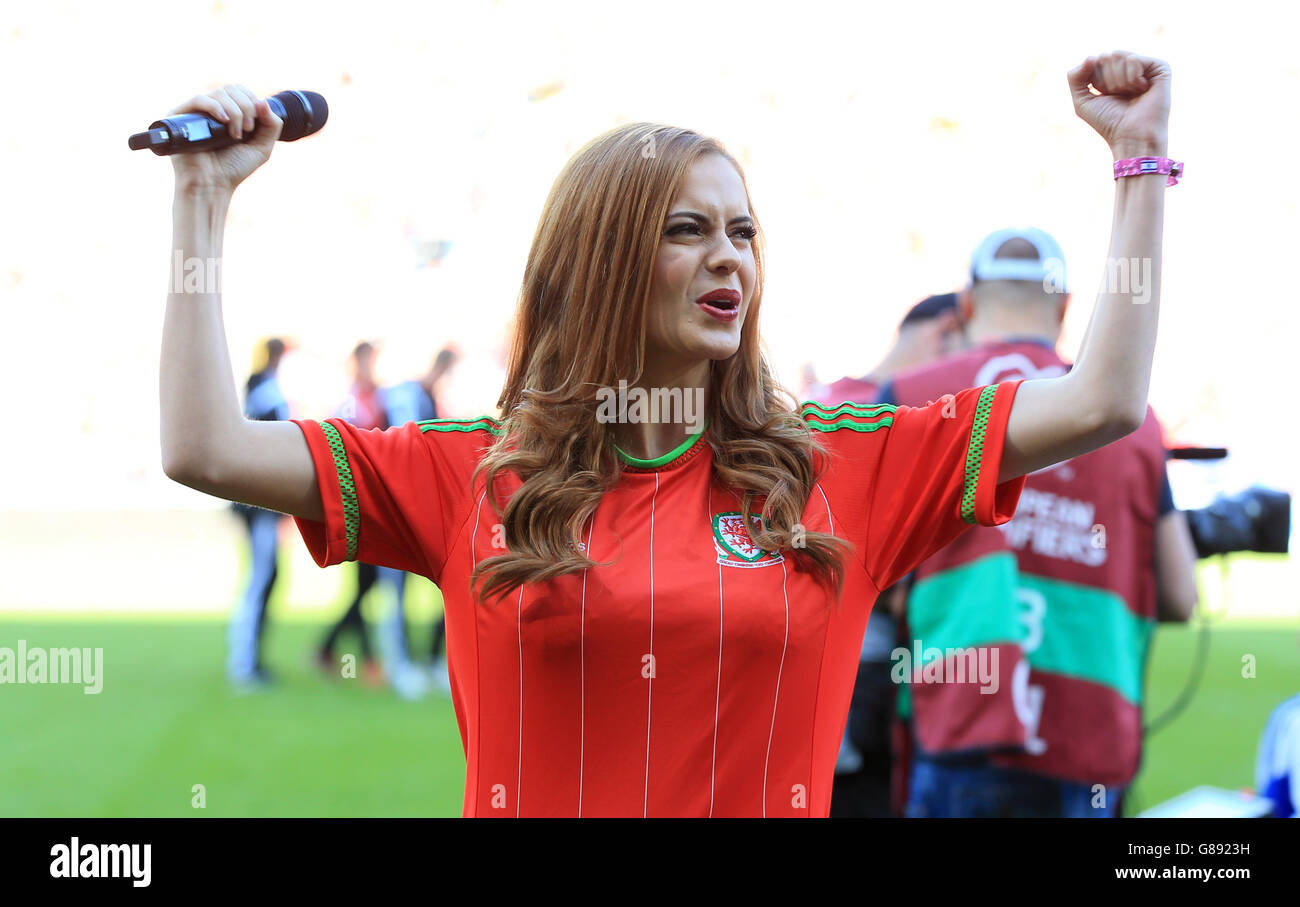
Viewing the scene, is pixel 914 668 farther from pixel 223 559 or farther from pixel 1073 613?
pixel 223 559

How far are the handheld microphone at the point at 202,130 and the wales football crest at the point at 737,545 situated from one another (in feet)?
2.62

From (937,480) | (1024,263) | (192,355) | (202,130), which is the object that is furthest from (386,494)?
(1024,263)

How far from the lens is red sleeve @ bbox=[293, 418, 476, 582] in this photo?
1732mm

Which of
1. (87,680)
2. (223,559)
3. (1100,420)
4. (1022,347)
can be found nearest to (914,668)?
(1022,347)

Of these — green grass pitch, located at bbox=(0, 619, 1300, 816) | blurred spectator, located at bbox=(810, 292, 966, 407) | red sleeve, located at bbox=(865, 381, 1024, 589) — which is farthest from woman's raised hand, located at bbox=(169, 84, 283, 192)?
green grass pitch, located at bbox=(0, 619, 1300, 816)

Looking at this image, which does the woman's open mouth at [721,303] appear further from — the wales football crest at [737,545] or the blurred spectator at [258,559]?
the blurred spectator at [258,559]

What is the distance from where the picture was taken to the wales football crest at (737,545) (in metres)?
1.73

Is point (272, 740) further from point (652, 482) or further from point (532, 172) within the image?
point (532, 172)

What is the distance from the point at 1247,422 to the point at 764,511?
16.4 meters

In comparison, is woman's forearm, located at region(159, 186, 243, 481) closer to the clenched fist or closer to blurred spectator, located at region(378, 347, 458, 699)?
the clenched fist

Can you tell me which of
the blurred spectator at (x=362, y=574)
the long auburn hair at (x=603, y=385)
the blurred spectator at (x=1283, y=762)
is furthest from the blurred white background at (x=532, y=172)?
the long auburn hair at (x=603, y=385)

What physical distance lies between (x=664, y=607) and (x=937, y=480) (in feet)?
1.38

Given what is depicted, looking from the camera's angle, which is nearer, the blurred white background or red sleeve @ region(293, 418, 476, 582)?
red sleeve @ region(293, 418, 476, 582)

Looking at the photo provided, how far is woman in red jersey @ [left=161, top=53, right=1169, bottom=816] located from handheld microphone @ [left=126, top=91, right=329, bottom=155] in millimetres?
23
